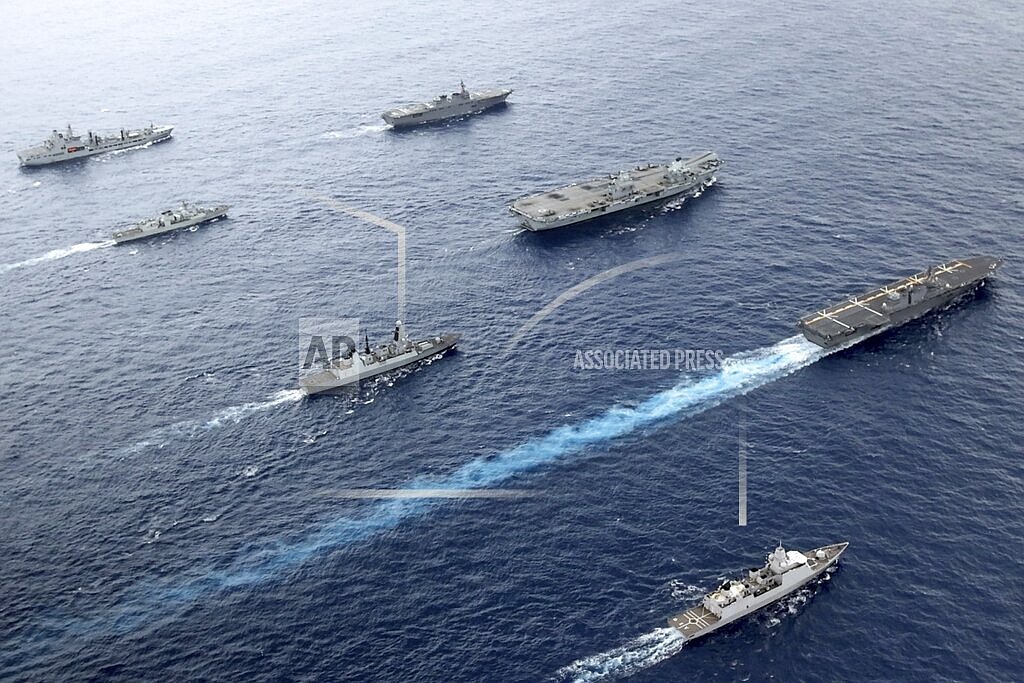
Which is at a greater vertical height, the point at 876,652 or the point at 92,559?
the point at 92,559

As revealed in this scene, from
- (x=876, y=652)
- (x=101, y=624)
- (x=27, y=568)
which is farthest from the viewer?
(x=27, y=568)

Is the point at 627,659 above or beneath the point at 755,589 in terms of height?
beneath

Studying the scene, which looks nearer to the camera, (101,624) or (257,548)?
(101,624)

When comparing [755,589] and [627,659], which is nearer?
[627,659]

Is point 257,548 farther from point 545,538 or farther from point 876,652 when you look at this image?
point 876,652

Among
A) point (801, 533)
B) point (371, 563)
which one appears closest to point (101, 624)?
point (371, 563)
